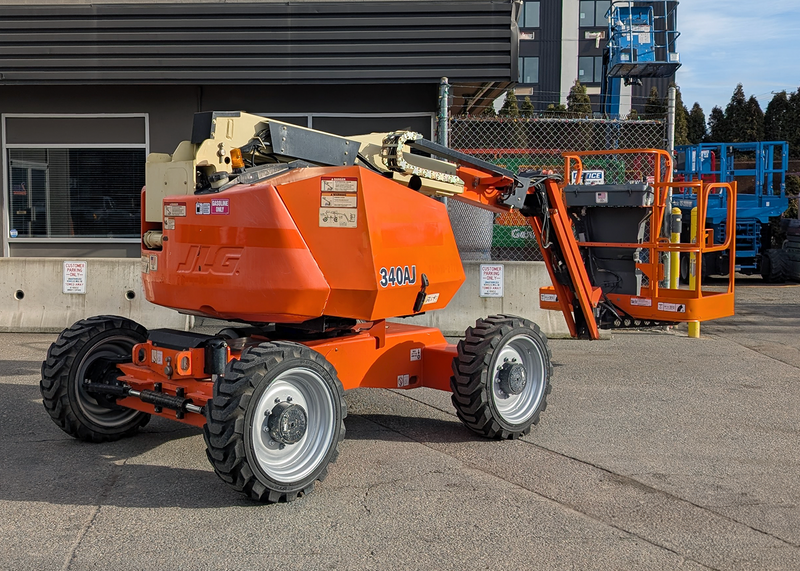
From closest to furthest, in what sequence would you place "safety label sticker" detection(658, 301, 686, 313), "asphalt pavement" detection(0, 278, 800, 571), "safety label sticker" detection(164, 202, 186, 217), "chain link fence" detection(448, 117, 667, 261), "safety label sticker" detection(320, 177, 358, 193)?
"asphalt pavement" detection(0, 278, 800, 571)
"safety label sticker" detection(320, 177, 358, 193)
"safety label sticker" detection(164, 202, 186, 217)
"safety label sticker" detection(658, 301, 686, 313)
"chain link fence" detection(448, 117, 667, 261)

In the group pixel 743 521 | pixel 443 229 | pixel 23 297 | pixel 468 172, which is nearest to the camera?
pixel 743 521

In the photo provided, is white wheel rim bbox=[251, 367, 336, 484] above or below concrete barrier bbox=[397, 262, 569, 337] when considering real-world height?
below

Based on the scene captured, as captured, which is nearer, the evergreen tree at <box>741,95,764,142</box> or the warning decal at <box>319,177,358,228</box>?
the warning decal at <box>319,177,358,228</box>

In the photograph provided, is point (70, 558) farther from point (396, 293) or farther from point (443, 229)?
point (443, 229)

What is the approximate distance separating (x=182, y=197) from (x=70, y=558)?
2423 millimetres

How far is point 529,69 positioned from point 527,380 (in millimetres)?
41052

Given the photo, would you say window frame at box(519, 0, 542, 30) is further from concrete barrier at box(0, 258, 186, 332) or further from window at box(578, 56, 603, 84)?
concrete barrier at box(0, 258, 186, 332)

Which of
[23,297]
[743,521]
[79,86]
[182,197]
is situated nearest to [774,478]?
[743,521]

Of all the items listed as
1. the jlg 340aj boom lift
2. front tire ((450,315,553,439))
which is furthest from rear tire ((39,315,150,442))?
front tire ((450,315,553,439))

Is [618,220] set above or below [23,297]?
above

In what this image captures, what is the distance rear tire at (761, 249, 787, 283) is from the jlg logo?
53.4 ft

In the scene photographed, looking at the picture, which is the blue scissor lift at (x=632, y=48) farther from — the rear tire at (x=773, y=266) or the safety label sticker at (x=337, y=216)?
the safety label sticker at (x=337, y=216)

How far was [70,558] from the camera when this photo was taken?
167 inches

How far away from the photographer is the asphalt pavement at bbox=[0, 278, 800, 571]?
435cm
